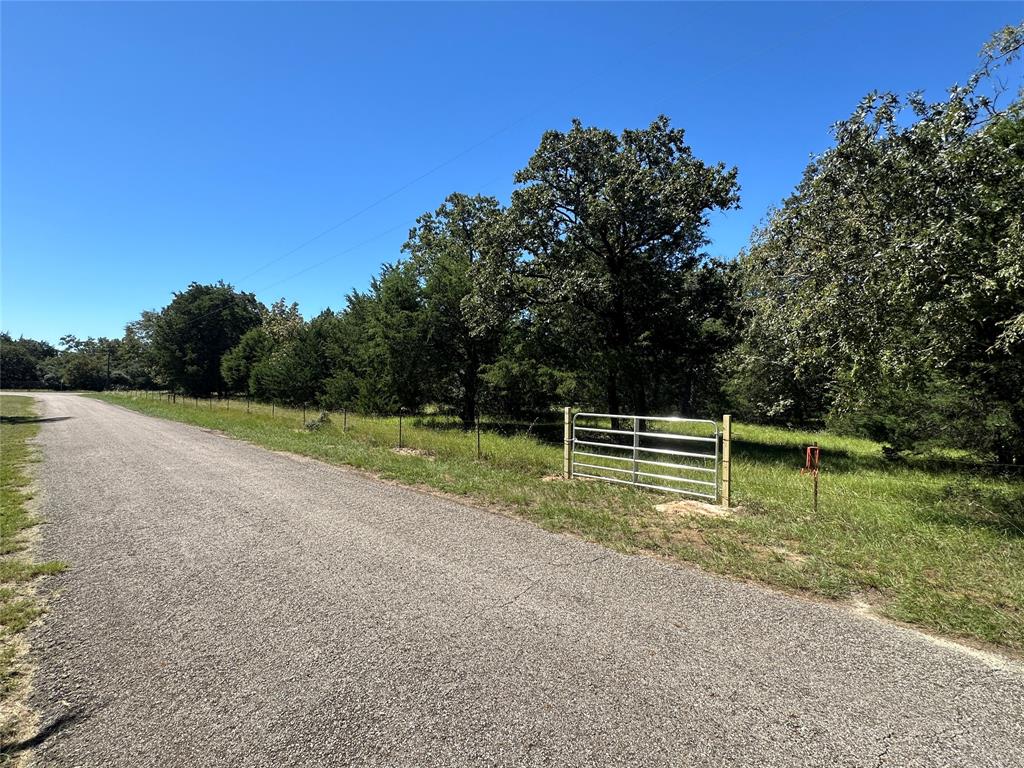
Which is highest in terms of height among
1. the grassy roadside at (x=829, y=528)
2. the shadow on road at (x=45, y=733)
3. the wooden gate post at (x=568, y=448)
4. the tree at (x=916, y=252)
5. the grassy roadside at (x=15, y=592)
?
the tree at (x=916, y=252)

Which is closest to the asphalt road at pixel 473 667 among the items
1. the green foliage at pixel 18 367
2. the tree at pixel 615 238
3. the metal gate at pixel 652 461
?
the metal gate at pixel 652 461

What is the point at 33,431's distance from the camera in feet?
61.6

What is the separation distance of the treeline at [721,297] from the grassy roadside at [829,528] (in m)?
1.83

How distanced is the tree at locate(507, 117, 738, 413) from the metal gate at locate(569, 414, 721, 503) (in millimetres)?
3993

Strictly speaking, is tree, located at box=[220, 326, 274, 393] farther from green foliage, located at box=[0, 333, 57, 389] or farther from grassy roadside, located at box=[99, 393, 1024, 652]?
green foliage, located at box=[0, 333, 57, 389]

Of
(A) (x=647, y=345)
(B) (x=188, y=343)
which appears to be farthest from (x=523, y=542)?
(B) (x=188, y=343)

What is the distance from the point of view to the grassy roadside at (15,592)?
9.02ft

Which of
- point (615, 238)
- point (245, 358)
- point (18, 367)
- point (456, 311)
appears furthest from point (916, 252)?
point (18, 367)

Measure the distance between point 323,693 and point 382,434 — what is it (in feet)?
46.5

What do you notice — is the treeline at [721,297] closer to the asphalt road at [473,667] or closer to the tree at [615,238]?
the tree at [615,238]

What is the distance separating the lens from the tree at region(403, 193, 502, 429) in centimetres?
2389

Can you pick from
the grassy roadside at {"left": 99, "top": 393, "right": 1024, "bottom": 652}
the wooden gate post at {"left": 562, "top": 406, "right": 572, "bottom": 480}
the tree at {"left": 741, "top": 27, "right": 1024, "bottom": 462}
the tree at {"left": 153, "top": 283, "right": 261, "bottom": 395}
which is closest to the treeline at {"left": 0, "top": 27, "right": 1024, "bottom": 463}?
the tree at {"left": 741, "top": 27, "right": 1024, "bottom": 462}

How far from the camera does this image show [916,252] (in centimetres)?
618

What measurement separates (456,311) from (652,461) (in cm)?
1581
